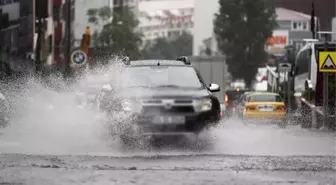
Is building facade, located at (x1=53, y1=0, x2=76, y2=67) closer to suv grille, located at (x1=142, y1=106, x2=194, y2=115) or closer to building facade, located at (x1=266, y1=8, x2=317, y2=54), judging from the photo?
building facade, located at (x1=266, y1=8, x2=317, y2=54)

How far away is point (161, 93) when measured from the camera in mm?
14648

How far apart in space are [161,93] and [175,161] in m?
2.61

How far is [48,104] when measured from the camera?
1086 inches

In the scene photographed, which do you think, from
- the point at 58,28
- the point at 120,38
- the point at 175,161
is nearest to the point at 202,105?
the point at 175,161

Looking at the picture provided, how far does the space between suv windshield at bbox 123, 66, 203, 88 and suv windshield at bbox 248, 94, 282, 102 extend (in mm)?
17093

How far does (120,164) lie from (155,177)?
5.25 ft

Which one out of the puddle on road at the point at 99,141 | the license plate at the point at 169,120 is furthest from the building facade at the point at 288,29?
the license plate at the point at 169,120

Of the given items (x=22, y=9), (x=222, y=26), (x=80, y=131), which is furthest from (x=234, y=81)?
(x=80, y=131)

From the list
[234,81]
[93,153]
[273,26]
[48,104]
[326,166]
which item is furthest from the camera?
[234,81]

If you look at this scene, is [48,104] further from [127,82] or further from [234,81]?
[234,81]

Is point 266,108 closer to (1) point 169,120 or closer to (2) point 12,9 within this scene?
(1) point 169,120

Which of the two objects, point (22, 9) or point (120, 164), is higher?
point (22, 9)

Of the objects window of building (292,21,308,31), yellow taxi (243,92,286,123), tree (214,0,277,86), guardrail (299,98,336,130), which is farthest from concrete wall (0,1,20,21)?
window of building (292,21,308,31)

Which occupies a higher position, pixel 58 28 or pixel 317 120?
pixel 58 28
